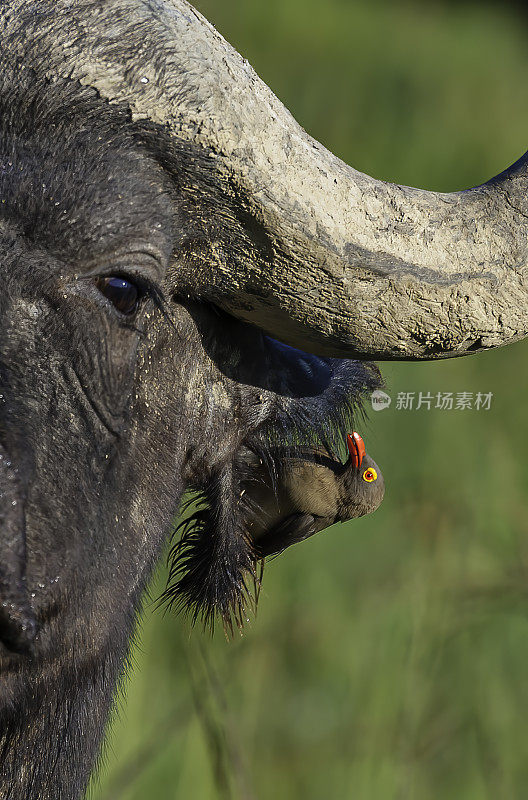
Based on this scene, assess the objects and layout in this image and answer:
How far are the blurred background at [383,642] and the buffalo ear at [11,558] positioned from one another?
1.94 metres

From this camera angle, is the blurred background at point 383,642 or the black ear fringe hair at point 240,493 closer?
the black ear fringe hair at point 240,493

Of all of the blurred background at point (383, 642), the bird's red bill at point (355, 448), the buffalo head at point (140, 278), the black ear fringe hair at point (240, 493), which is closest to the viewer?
the buffalo head at point (140, 278)

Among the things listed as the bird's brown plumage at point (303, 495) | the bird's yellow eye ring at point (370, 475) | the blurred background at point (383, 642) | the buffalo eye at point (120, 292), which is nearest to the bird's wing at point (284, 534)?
the bird's brown plumage at point (303, 495)

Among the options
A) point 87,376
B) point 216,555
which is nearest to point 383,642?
point 216,555

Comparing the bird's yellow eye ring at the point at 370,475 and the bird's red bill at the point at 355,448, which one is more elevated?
the bird's red bill at the point at 355,448

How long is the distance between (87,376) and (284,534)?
63 cm

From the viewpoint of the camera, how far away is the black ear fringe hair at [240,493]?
1583mm

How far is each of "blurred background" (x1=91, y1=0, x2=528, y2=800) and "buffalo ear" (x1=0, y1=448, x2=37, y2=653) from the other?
1.94 m

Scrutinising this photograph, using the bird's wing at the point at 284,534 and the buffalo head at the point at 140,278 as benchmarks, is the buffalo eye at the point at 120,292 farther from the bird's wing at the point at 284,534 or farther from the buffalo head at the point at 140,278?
the bird's wing at the point at 284,534

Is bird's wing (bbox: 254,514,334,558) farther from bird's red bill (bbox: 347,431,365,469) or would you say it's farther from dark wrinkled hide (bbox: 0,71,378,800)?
dark wrinkled hide (bbox: 0,71,378,800)

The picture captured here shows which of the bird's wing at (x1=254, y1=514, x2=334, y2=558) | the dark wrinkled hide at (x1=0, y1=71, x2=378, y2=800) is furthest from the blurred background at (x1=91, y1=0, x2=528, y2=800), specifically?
the dark wrinkled hide at (x1=0, y1=71, x2=378, y2=800)

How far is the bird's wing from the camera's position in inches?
67.5

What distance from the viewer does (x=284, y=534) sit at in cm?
172

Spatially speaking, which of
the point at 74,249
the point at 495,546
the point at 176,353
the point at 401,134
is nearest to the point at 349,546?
the point at 495,546
